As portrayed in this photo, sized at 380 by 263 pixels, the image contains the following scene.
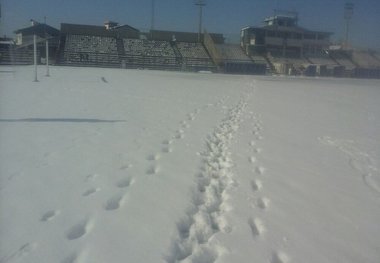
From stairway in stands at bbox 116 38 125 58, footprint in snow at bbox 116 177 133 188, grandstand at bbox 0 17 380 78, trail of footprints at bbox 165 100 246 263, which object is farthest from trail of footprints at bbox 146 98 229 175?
stairway in stands at bbox 116 38 125 58

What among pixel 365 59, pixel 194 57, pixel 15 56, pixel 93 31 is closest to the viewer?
pixel 15 56

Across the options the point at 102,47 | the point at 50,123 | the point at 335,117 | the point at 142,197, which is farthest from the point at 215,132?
the point at 102,47

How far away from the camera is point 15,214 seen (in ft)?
10.5

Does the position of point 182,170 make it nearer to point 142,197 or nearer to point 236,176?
point 236,176

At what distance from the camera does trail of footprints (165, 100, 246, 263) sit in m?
2.83

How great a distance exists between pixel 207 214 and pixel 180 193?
0.55m

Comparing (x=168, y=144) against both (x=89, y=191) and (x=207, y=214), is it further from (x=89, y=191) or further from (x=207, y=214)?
(x=207, y=214)

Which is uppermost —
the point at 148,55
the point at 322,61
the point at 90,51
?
the point at 322,61

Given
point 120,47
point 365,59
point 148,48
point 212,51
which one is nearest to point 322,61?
point 365,59

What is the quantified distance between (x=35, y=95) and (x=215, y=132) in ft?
21.9

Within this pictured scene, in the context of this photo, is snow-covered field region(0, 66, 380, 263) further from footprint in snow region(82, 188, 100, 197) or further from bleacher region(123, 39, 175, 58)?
bleacher region(123, 39, 175, 58)

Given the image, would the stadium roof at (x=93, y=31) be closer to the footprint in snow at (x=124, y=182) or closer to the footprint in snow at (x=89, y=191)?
the footprint in snow at (x=124, y=182)

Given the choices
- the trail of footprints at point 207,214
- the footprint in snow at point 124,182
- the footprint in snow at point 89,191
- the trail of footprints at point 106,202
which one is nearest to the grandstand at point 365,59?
the trail of footprints at point 207,214

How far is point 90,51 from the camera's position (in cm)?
4484
